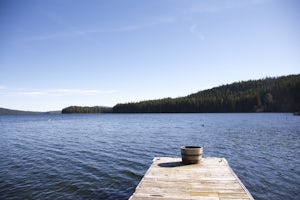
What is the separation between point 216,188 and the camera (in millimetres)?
8945

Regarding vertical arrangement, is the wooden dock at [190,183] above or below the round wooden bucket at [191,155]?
below

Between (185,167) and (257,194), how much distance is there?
459 centimetres

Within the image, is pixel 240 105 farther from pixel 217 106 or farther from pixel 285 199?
pixel 285 199

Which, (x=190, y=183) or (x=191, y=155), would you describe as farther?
(x=191, y=155)

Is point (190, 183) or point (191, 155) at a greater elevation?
point (191, 155)

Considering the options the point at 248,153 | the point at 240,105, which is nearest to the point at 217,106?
the point at 240,105

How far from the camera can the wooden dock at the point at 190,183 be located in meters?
8.23

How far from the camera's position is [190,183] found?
955cm

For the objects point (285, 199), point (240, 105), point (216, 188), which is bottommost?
point (285, 199)

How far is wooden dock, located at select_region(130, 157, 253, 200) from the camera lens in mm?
8234

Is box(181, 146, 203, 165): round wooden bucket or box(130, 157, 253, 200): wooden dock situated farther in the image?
box(181, 146, 203, 165): round wooden bucket

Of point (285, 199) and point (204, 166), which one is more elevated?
point (204, 166)

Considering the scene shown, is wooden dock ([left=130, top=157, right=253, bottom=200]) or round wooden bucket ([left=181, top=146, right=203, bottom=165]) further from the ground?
round wooden bucket ([left=181, top=146, right=203, bottom=165])

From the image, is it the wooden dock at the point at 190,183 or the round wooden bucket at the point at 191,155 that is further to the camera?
the round wooden bucket at the point at 191,155
